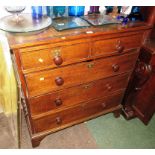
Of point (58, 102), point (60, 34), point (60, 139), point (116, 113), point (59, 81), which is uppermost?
point (60, 34)

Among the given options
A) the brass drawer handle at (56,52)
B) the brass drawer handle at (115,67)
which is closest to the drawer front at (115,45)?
the brass drawer handle at (115,67)

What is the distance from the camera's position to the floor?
1.53 m

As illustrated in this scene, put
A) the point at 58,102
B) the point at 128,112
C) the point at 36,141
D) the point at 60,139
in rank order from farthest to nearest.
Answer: the point at 128,112 < the point at 60,139 < the point at 36,141 < the point at 58,102

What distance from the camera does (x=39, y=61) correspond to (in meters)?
0.96

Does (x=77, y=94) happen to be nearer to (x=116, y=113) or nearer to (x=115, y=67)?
(x=115, y=67)

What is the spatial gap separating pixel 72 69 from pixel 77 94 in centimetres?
26

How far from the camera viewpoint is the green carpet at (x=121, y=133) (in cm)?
156

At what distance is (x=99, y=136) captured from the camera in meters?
1.61

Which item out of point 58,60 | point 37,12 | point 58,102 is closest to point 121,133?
point 58,102

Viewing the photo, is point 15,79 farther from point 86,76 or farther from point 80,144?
point 80,144

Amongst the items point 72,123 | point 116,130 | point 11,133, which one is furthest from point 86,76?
point 11,133

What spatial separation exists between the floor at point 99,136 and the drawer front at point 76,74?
2.16 feet

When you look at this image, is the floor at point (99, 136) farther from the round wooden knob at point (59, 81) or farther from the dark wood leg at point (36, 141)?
the round wooden knob at point (59, 81)

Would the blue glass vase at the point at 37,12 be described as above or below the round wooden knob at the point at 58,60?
above
